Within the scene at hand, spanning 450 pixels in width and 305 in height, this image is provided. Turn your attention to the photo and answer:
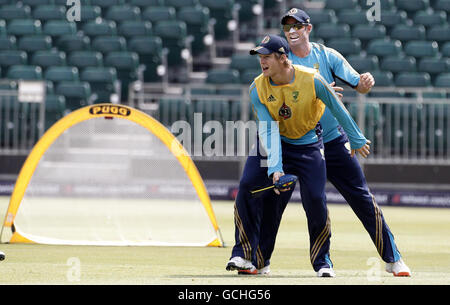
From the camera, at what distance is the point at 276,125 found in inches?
306

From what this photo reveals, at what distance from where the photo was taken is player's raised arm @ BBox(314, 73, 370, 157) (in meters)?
7.73

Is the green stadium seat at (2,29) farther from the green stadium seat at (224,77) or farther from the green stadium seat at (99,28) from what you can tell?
the green stadium seat at (224,77)

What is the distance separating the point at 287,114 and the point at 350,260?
2549mm

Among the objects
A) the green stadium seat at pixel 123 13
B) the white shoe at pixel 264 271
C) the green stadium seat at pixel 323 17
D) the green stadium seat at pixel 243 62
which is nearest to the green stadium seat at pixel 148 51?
the green stadium seat at pixel 123 13

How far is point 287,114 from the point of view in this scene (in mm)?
7812

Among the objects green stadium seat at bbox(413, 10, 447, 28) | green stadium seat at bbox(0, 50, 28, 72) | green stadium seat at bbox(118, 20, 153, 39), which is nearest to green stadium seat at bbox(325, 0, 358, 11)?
green stadium seat at bbox(413, 10, 447, 28)

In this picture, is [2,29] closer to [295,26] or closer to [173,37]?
[173,37]

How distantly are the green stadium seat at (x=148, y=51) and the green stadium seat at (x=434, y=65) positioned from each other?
6305 millimetres

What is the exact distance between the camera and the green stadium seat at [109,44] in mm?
22109

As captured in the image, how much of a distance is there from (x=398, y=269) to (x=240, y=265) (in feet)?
4.68

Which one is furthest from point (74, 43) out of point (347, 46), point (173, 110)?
point (347, 46)

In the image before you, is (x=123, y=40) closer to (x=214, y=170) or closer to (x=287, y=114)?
(x=214, y=170)

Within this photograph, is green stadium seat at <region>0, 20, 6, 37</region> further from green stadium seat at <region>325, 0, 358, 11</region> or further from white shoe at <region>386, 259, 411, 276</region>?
white shoe at <region>386, 259, 411, 276</region>
